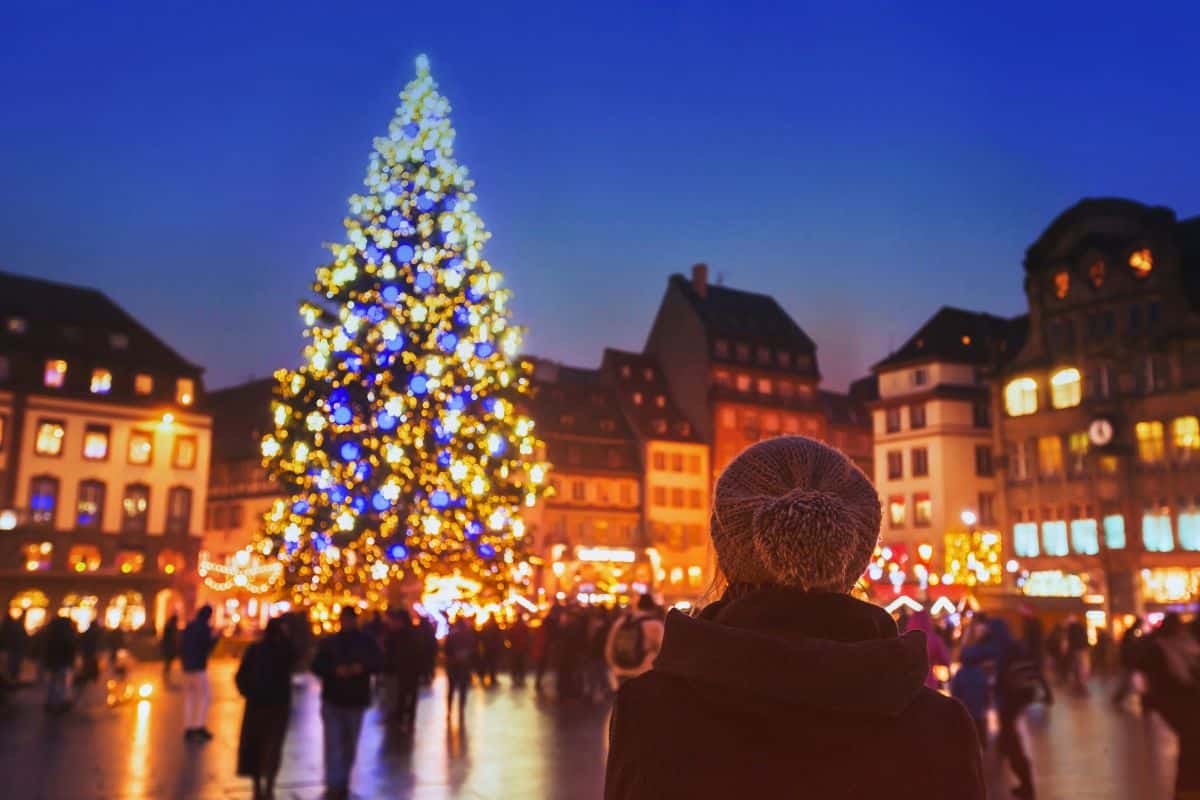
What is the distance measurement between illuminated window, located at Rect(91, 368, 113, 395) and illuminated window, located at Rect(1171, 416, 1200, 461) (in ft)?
171

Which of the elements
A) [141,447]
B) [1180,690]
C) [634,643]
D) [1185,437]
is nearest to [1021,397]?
[1185,437]

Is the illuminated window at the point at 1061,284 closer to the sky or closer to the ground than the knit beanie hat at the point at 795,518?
closer to the sky

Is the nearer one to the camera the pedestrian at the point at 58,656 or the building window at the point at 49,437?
the pedestrian at the point at 58,656

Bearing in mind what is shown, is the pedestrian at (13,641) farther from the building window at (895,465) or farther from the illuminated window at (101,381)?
the building window at (895,465)

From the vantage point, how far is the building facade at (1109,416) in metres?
51.3

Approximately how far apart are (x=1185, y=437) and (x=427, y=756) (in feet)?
150

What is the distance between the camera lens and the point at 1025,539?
58.1 m

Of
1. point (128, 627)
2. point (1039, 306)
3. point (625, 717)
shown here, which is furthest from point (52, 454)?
point (625, 717)

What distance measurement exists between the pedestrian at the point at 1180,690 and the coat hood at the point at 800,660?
7550mm

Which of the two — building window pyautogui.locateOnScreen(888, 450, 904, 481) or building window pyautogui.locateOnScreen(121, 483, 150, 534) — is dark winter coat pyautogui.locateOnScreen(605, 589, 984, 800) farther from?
building window pyautogui.locateOnScreen(888, 450, 904, 481)

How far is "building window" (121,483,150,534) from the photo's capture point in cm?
6153

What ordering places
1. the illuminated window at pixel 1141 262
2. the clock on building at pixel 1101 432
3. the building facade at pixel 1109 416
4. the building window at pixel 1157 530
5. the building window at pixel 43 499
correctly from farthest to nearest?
1. the building window at pixel 43 499
2. the clock on building at pixel 1101 432
3. the illuminated window at pixel 1141 262
4. the building facade at pixel 1109 416
5. the building window at pixel 1157 530

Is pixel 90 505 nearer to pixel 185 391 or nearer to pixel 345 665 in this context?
pixel 185 391

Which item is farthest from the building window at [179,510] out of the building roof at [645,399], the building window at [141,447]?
the building roof at [645,399]
